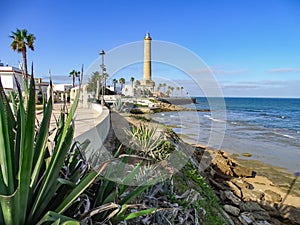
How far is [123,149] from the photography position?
5246mm

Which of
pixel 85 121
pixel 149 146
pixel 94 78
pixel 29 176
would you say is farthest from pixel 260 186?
pixel 29 176

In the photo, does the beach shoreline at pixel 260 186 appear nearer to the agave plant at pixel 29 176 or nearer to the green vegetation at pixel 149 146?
the green vegetation at pixel 149 146

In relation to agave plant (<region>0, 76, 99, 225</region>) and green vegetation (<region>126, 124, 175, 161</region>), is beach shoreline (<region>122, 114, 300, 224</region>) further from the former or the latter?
agave plant (<region>0, 76, 99, 225</region>)

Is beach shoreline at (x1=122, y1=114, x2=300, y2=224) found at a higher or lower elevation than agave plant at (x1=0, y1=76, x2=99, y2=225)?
lower

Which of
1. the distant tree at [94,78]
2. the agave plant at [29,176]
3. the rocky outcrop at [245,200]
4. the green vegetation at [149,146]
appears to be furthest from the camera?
the distant tree at [94,78]

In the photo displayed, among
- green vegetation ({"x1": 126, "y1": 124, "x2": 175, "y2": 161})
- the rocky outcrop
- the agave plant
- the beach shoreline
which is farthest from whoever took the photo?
the beach shoreline

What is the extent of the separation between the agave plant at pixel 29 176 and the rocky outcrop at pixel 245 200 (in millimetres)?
4207

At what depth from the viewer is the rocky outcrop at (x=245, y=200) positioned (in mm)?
5278

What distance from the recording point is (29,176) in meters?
1.21

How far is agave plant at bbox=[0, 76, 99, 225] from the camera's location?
1.19 m

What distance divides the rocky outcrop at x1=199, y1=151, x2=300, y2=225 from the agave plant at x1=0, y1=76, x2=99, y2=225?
4207 mm

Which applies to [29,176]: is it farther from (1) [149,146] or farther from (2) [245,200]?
(2) [245,200]

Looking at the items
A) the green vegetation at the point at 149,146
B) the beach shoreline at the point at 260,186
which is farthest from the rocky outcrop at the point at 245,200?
the green vegetation at the point at 149,146

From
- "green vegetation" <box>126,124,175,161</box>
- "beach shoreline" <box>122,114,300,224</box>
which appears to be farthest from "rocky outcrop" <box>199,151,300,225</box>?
"green vegetation" <box>126,124,175,161</box>
